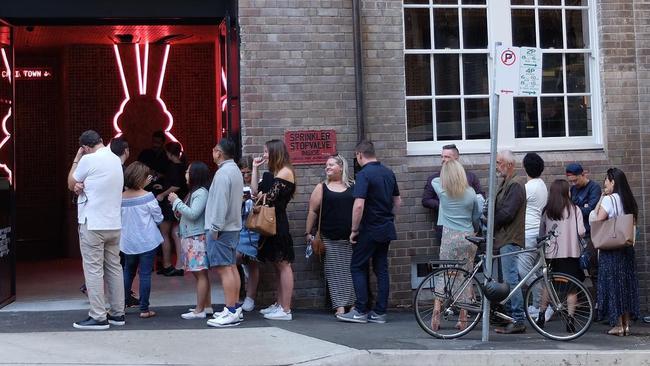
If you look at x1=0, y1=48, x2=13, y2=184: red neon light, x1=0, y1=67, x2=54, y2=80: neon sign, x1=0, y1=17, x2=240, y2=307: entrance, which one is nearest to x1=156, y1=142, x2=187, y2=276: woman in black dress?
x1=0, y1=17, x2=240, y2=307: entrance

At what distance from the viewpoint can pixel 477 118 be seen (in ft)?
36.7

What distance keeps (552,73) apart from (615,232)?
2.85 m

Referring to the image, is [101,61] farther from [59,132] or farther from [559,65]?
[559,65]

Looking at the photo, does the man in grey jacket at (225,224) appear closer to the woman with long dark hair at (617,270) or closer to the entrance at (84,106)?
the woman with long dark hair at (617,270)

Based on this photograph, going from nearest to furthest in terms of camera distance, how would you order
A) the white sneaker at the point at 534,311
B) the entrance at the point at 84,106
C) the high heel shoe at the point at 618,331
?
the white sneaker at the point at 534,311, the high heel shoe at the point at 618,331, the entrance at the point at 84,106

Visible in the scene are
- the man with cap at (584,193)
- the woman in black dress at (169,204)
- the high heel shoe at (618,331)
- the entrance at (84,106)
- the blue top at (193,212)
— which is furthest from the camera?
the entrance at (84,106)

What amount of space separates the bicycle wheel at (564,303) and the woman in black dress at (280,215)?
8.17 feet

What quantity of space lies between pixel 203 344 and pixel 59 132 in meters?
8.46

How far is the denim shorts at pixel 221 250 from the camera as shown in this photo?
913 centimetres

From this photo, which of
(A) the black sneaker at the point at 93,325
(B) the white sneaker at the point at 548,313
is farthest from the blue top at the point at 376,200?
(A) the black sneaker at the point at 93,325

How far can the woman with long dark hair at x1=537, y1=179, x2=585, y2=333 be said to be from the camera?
9.73 metres

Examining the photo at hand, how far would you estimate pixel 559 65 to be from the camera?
→ 37.5ft

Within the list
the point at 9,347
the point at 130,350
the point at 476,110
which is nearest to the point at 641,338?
the point at 476,110

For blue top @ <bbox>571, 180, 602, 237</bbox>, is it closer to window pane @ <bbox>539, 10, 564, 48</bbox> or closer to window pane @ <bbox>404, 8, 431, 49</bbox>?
window pane @ <bbox>539, 10, 564, 48</bbox>
